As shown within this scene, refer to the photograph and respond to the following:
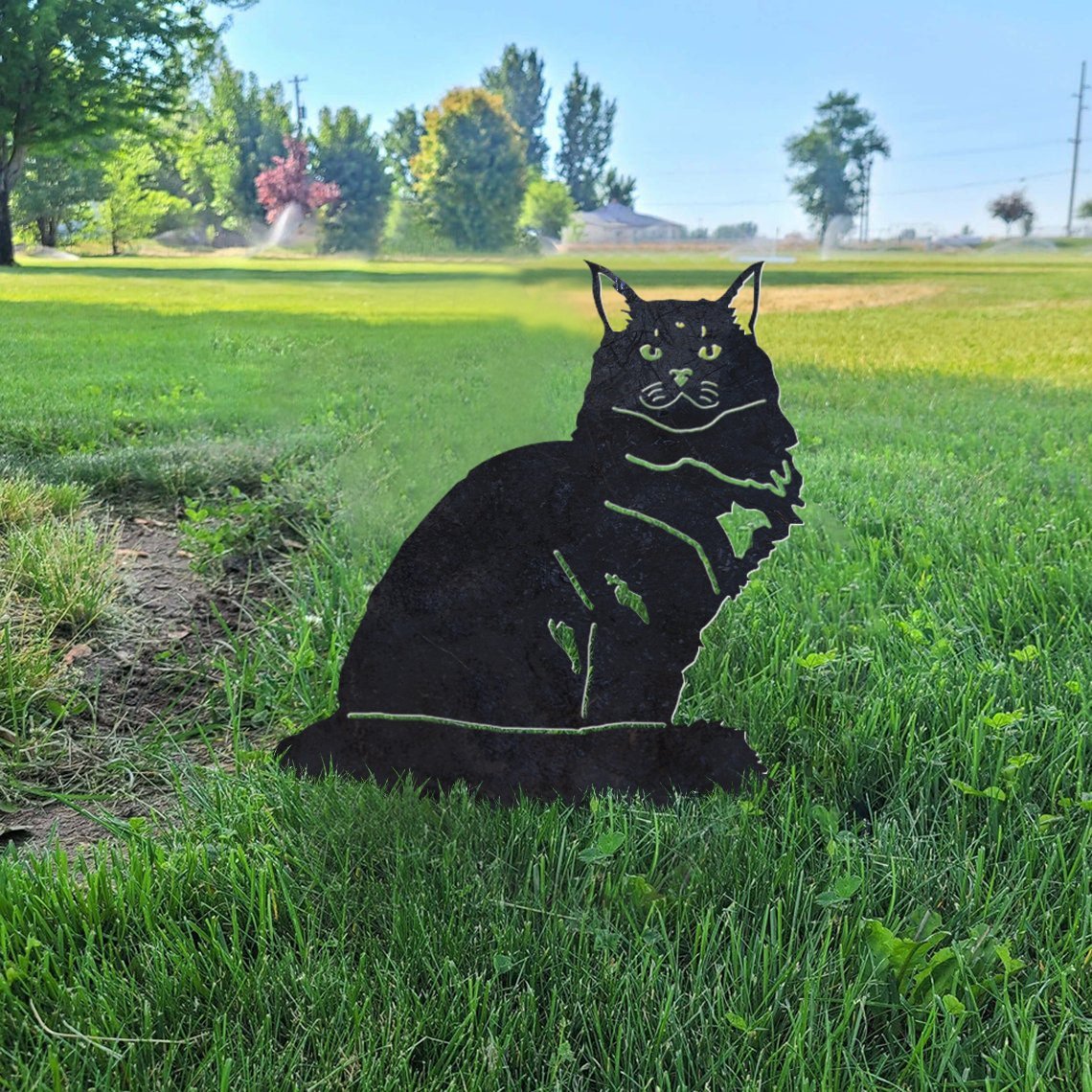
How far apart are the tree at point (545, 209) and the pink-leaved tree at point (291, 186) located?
36.0 inches

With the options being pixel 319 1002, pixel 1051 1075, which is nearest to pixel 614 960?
pixel 319 1002

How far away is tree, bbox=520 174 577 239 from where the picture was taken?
10.1ft

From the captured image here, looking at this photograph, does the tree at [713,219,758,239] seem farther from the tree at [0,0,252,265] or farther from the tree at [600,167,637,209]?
the tree at [0,0,252,265]

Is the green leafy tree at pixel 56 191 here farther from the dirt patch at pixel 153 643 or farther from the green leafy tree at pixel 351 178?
the dirt patch at pixel 153 643

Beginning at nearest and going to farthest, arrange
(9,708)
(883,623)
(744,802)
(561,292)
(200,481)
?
(744,802) < (9,708) < (883,623) < (561,292) < (200,481)

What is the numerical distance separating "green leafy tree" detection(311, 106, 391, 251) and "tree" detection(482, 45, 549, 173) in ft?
1.75

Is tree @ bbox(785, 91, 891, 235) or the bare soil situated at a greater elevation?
tree @ bbox(785, 91, 891, 235)

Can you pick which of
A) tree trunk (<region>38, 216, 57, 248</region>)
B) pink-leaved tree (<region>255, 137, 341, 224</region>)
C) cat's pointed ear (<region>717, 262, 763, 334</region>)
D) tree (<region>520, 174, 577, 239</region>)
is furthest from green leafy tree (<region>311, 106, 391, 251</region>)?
cat's pointed ear (<region>717, 262, 763, 334</region>)

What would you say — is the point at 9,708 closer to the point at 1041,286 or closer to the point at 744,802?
the point at 744,802

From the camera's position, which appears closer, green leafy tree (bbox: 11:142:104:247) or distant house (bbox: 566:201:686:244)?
distant house (bbox: 566:201:686:244)

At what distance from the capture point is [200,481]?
3467 mm

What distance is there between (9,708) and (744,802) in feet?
5.40

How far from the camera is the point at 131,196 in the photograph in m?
4.24

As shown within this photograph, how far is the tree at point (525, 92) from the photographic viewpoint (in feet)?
10.6
